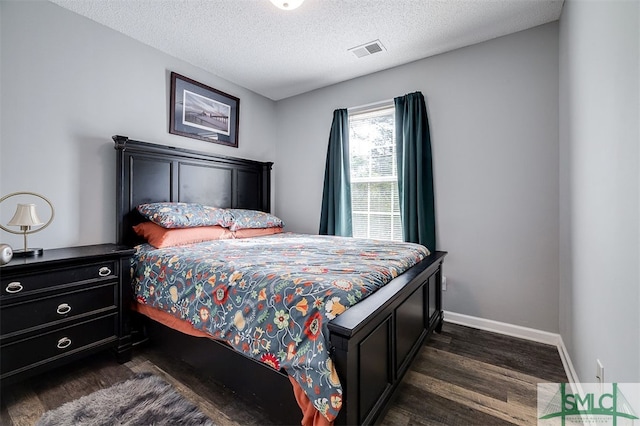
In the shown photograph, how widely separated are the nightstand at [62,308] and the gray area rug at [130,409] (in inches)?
13.5

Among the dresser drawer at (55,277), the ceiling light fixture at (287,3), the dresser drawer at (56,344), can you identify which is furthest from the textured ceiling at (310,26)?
the dresser drawer at (56,344)

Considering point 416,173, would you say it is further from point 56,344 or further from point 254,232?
point 56,344

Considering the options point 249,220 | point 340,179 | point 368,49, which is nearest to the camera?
point 368,49

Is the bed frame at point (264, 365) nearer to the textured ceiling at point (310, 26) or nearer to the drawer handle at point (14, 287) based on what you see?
the drawer handle at point (14, 287)

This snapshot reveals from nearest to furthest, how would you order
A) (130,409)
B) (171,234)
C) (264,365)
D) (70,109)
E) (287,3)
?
1. (264,365)
2. (130,409)
3. (287,3)
4. (70,109)
5. (171,234)

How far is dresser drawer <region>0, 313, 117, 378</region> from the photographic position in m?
1.59

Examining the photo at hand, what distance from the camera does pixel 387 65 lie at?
10.2ft

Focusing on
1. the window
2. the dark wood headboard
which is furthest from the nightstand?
the window

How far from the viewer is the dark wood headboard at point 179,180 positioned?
2.49 m

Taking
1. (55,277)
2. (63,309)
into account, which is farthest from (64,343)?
(55,277)

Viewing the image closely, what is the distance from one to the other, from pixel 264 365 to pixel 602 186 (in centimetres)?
181

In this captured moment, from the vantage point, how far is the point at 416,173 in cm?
289

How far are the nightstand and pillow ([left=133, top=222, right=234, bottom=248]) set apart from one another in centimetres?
27

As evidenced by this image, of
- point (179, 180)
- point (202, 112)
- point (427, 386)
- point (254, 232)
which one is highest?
point (202, 112)
